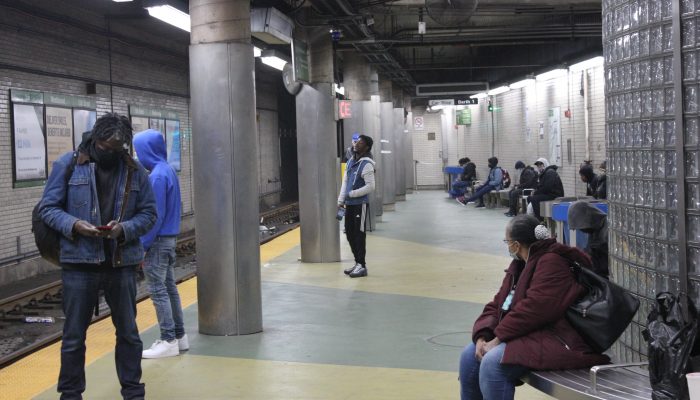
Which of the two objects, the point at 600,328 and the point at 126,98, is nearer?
the point at 600,328

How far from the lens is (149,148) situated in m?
7.05

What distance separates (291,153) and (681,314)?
2878cm

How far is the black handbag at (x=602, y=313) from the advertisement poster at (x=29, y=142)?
10.4 metres

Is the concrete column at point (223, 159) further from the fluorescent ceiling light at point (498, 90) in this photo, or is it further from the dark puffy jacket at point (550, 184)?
the fluorescent ceiling light at point (498, 90)

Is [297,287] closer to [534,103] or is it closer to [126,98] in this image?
[126,98]

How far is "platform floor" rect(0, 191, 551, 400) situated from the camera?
6207 mm

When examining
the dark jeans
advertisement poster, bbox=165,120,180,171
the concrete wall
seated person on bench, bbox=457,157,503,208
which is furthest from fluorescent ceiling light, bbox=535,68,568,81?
advertisement poster, bbox=165,120,180,171

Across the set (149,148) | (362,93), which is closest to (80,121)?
(362,93)

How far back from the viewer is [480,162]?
1398 inches

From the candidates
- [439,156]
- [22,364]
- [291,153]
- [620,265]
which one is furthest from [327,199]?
[439,156]

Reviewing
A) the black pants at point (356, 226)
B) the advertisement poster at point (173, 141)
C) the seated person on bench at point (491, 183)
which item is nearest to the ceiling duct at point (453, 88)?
the seated person on bench at point (491, 183)

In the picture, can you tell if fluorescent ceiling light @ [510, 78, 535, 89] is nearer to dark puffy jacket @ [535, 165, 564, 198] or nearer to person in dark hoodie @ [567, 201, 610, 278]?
dark puffy jacket @ [535, 165, 564, 198]

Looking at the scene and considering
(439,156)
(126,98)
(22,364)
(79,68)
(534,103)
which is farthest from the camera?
(439,156)

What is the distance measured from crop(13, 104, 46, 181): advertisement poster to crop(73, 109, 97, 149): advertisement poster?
2.95 feet
